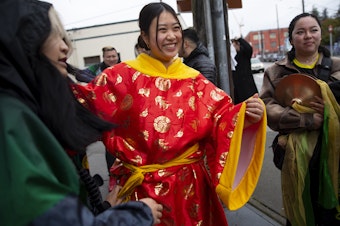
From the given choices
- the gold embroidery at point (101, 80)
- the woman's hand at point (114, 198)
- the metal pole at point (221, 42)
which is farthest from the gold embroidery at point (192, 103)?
the metal pole at point (221, 42)

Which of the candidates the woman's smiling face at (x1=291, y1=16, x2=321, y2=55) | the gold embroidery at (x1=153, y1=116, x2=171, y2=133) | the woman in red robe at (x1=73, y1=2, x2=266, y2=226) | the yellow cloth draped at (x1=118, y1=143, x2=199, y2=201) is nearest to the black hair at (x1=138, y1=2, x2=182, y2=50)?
the woman in red robe at (x1=73, y1=2, x2=266, y2=226)

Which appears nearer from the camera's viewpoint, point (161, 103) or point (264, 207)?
point (161, 103)

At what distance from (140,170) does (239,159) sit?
1.85ft

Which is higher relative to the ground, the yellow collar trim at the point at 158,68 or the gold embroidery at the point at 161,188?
the yellow collar trim at the point at 158,68

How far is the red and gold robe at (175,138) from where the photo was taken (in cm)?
176

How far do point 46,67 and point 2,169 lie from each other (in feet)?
1.09

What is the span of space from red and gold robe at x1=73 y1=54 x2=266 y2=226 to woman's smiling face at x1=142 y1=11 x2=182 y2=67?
64mm

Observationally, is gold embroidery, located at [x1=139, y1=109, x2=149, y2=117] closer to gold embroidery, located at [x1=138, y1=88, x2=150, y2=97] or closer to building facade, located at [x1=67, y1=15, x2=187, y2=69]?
gold embroidery, located at [x1=138, y1=88, x2=150, y2=97]

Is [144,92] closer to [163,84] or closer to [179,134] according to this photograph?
[163,84]

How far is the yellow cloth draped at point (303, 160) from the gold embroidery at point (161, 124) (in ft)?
3.44

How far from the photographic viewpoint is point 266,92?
2629mm

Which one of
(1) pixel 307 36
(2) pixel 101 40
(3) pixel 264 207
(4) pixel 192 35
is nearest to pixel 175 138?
(1) pixel 307 36

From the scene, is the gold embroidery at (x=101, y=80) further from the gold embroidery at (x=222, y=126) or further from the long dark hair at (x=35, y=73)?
the long dark hair at (x=35, y=73)

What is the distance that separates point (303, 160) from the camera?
2303 mm
